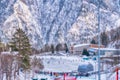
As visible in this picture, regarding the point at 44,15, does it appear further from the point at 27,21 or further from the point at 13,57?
the point at 13,57

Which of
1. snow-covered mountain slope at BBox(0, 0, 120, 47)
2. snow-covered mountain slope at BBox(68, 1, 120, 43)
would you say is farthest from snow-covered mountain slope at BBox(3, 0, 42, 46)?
snow-covered mountain slope at BBox(68, 1, 120, 43)

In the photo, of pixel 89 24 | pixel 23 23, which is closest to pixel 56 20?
pixel 89 24

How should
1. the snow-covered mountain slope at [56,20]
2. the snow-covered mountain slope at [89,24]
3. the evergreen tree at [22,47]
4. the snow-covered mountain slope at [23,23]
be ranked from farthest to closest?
the snow-covered mountain slope at [56,20] → the snow-covered mountain slope at [89,24] → the snow-covered mountain slope at [23,23] → the evergreen tree at [22,47]

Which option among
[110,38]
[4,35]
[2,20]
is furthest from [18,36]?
[2,20]

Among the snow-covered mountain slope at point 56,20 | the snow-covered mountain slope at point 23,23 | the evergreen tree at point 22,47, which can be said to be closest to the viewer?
the evergreen tree at point 22,47

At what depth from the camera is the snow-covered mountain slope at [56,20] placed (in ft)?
597

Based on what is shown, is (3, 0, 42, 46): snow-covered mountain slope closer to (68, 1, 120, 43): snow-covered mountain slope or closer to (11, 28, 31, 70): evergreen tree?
(68, 1, 120, 43): snow-covered mountain slope

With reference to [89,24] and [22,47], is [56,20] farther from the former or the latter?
[22,47]

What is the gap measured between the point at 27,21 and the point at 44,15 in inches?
614

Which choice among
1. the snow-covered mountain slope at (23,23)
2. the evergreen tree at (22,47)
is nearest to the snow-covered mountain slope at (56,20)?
the snow-covered mountain slope at (23,23)

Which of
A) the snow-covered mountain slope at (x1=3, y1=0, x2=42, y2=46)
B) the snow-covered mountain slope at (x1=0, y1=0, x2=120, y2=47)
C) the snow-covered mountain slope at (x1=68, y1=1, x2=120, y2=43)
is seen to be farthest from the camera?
the snow-covered mountain slope at (x1=0, y1=0, x2=120, y2=47)

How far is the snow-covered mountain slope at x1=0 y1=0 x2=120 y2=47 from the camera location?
597ft

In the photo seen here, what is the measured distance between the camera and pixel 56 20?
195125mm

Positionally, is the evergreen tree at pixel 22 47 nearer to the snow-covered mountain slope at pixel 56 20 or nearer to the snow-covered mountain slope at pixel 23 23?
the snow-covered mountain slope at pixel 23 23
